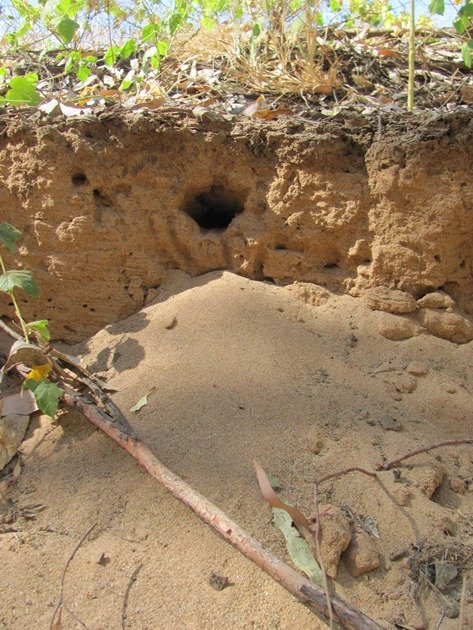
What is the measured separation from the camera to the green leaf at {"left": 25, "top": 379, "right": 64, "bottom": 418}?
1.88m

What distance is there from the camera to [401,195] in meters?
2.39

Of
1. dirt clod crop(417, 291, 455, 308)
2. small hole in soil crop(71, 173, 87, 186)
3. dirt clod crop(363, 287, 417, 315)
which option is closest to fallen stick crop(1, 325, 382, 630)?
small hole in soil crop(71, 173, 87, 186)

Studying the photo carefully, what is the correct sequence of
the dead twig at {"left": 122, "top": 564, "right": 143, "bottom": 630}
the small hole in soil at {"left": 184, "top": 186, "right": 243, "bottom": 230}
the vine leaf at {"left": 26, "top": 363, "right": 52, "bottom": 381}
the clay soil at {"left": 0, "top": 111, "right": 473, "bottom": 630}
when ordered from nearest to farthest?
the dead twig at {"left": 122, "top": 564, "right": 143, "bottom": 630}
the clay soil at {"left": 0, "top": 111, "right": 473, "bottom": 630}
the vine leaf at {"left": 26, "top": 363, "right": 52, "bottom": 381}
the small hole in soil at {"left": 184, "top": 186, "right": 243, "bottom": 230}

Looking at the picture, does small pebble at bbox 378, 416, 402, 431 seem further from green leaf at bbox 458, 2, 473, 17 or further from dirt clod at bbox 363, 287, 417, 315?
green leaf at bbox 458, 2, 473, 17

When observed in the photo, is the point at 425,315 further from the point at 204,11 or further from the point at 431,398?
the point at 204,11

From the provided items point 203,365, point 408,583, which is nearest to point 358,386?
point 203,365

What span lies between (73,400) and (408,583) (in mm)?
1185

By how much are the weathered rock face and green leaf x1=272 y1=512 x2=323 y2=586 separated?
48.3 inches

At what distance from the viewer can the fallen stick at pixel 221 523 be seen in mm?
1333

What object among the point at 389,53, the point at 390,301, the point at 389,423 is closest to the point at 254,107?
the point at 389,53

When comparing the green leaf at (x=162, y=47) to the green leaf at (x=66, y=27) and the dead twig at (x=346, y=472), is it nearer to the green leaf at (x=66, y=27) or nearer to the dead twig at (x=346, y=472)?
the green leaf at (x=66, y=27)

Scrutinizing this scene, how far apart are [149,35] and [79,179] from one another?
1071 mm

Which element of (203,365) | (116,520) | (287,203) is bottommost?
(116,520)

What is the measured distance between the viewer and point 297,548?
1.54 m
